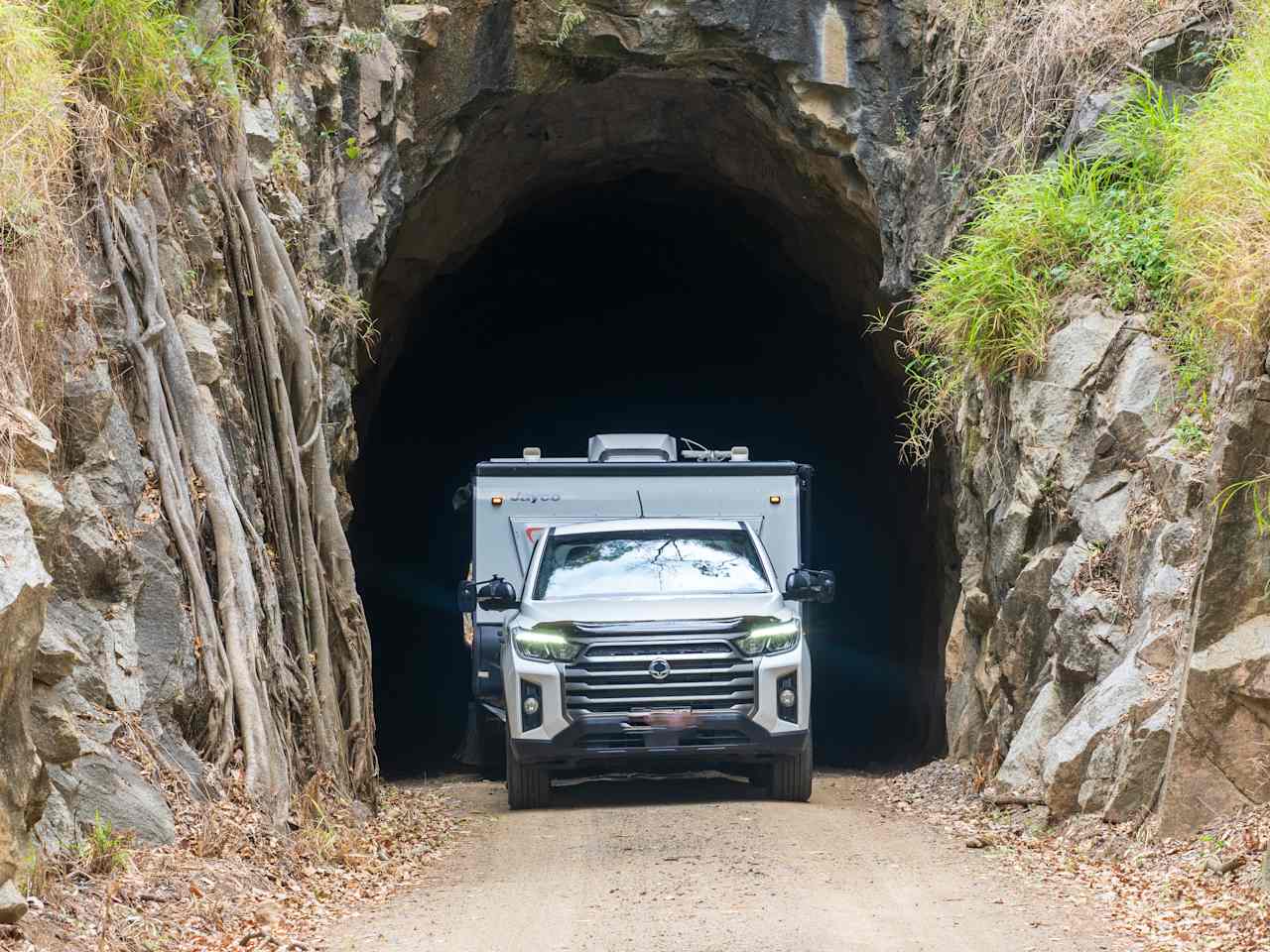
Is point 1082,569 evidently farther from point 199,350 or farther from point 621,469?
point 199,350

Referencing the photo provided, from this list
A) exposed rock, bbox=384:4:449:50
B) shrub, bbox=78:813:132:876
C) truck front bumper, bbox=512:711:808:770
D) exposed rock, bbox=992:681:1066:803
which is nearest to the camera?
shrub, bbox=78:813:132:876

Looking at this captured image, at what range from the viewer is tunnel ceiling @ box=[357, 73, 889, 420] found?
16656mm

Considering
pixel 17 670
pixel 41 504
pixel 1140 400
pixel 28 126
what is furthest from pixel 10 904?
pixel 1140 400

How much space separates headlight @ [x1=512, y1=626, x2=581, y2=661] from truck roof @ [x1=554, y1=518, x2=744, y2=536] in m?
1.34

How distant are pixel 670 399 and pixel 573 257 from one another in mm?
3932

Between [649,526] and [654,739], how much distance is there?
194 cm

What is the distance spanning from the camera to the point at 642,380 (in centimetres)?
2791

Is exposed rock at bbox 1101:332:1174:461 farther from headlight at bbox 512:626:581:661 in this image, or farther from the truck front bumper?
headlight at bbox 512:626:581:661

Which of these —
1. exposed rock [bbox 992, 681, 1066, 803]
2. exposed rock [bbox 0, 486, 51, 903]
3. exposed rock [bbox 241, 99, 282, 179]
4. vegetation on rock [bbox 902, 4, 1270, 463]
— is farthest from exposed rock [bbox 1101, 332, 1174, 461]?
exposed rock [bbox 0, 486, 51, 903]

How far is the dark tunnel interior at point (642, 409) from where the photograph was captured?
21.0 metres

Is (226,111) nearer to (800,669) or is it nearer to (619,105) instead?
(800,669)

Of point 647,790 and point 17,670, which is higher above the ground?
point 17,670

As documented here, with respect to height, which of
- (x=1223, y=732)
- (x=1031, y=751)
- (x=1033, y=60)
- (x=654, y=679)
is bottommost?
(x=1031, y=751)

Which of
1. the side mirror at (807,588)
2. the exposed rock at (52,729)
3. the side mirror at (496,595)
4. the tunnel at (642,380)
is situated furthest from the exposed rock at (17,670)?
the tunnel at (642,380)
